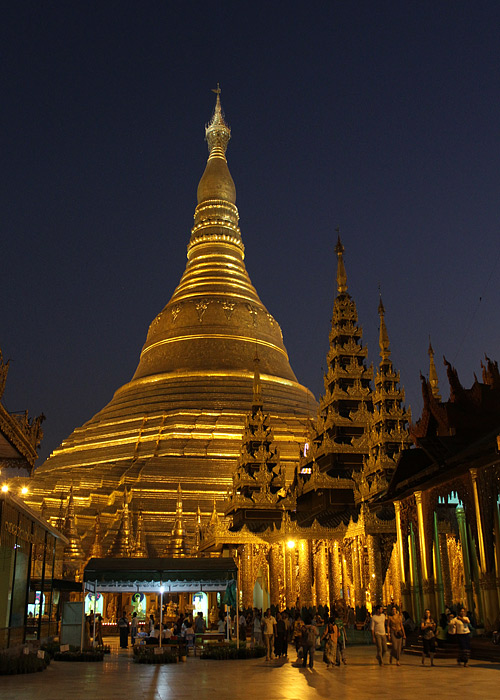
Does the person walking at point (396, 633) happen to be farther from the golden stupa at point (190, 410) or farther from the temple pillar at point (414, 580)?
the golden stupa at point (190, 410)

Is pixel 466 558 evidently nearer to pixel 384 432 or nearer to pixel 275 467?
pixel 384 432

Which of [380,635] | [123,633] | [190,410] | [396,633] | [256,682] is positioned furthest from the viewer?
[190,410]

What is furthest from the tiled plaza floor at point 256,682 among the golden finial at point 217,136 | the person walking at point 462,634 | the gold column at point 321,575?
the golden finial at point 217,136

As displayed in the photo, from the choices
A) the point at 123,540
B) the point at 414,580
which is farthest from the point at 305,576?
the point at 123,540

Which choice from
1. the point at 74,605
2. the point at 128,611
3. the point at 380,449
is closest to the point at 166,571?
the point at 74,605

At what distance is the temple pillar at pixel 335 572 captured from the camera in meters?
22.7

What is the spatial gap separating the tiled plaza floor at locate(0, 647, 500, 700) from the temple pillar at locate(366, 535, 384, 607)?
410cm

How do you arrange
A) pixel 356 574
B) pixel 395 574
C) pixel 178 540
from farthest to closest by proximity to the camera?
pixel 178 540, pixel 356 574, pixel 395 574

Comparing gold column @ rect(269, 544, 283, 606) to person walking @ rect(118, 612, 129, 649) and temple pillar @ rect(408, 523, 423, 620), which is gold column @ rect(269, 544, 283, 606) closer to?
person walking @ rect(118, 612, 129, 649)

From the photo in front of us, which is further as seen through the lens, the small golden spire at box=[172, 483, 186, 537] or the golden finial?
the golden finial

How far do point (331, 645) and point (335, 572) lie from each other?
381 inches

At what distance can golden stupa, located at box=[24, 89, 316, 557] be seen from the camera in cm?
3416

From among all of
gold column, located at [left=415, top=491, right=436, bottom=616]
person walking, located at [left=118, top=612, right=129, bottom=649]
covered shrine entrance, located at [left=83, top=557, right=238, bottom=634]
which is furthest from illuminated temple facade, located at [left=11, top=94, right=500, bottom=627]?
person walking, located at [left=118, top=612, right=129, bottom=649]

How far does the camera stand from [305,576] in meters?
22.4
